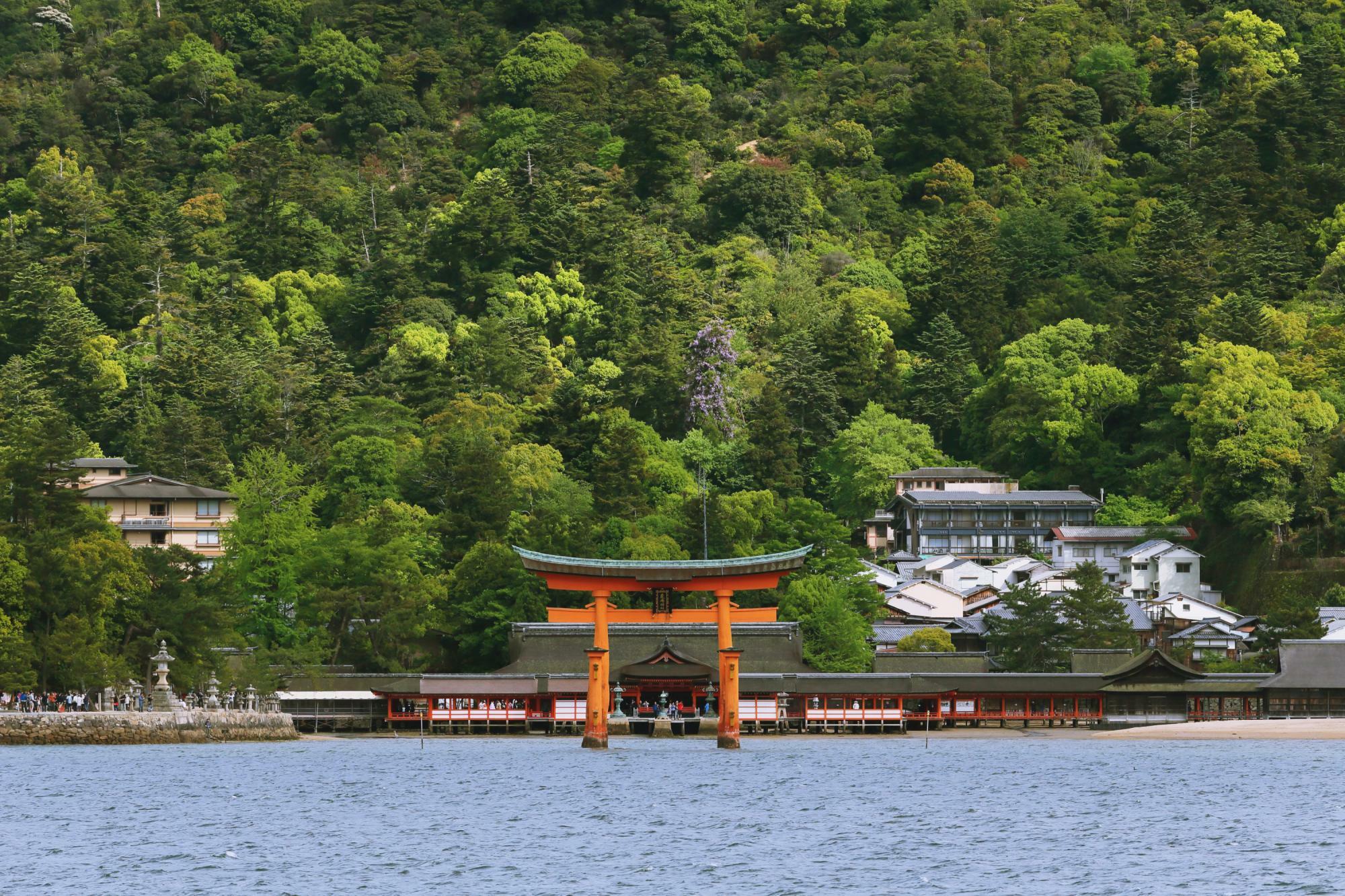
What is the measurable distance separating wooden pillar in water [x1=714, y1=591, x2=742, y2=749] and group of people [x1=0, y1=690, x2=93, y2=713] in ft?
54.9

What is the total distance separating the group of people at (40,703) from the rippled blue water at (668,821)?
1262mm

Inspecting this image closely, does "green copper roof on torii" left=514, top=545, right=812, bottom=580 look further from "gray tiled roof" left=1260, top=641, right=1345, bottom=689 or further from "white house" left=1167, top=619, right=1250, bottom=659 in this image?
"white house" left=1167, top=619, right=1250, bottom=659

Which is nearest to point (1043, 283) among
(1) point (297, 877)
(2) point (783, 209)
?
(2) point (783, 209)

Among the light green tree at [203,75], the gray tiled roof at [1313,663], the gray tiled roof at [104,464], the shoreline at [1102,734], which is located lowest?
the shoreline at [1102,734]

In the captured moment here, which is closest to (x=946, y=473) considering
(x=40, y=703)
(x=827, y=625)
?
(x=827, y=625)

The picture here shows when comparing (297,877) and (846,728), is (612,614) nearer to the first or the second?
(846,728)

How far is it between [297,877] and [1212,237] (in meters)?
64.6

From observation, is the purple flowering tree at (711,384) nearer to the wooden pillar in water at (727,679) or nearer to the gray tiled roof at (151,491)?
the gray tiled roof at (151,491)

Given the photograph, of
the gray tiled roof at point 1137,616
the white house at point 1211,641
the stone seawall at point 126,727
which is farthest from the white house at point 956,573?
the stone seawall at point 126,727

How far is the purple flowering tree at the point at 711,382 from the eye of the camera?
271 ft

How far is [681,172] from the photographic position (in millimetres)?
107000

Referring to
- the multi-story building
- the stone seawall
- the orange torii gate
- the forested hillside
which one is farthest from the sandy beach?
the stone seawall

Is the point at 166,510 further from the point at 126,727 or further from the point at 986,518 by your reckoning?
the point at 986,518

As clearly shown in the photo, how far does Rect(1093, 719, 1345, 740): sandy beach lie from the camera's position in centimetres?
5622
